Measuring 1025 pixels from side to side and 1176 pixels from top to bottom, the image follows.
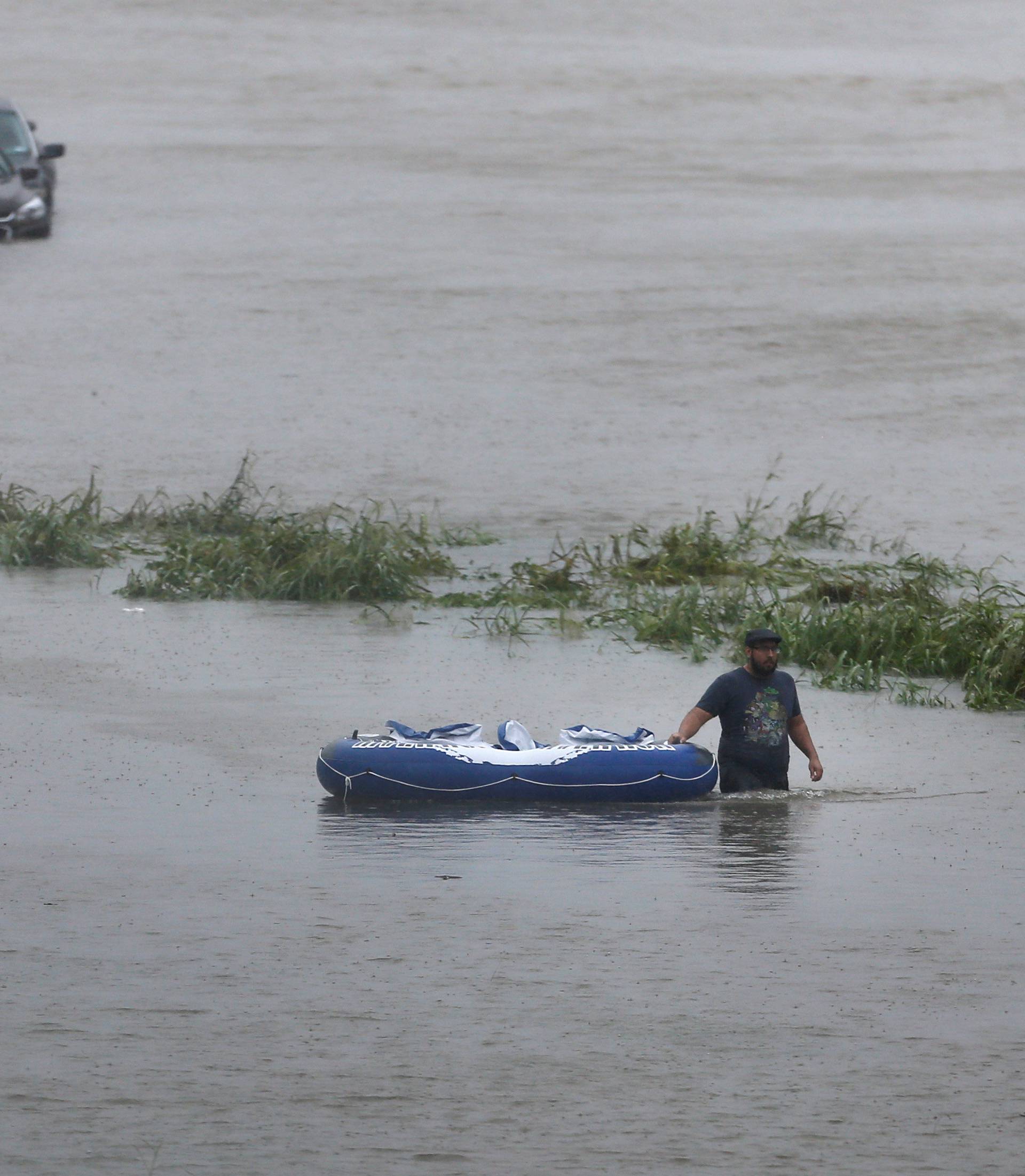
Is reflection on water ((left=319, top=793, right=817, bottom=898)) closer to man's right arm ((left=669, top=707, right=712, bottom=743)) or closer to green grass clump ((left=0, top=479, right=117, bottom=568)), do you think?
man's right arm ((left=669, top=707, right=712, bottom=743))

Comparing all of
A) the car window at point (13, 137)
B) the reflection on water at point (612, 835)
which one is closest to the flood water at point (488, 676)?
the reflection on water at point (612, 835)

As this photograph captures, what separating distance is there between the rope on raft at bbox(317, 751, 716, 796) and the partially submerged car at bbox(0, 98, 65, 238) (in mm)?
18870

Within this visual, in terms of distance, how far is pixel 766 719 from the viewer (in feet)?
43.7

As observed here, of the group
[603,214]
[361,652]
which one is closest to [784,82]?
[603,214]

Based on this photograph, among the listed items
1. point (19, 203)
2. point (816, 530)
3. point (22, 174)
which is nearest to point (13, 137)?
point (22, 174)

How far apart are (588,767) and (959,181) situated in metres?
37.7

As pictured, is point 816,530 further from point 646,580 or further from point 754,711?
point 754,711

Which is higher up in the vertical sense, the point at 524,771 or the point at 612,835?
the point at 524,771

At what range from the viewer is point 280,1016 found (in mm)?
9500

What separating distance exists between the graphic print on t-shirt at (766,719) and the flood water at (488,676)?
1.75ft

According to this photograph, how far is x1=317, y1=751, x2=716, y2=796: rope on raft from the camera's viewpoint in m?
Result: 13.6

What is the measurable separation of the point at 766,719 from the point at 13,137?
66.7ft

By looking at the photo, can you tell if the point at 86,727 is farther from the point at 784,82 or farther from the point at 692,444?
the point at 784,82

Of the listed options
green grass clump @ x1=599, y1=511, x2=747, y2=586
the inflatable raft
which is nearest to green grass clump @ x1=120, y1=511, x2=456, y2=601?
green grass clump @ x1=599, y1=511, x2=747, y2=586
